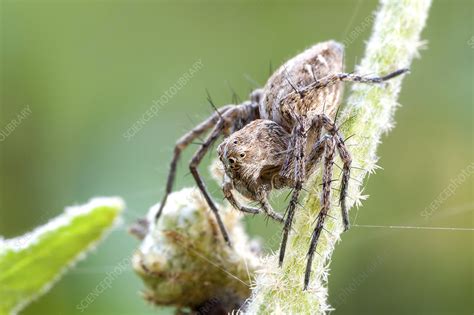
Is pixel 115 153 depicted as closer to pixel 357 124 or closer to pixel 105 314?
pixel 105 314

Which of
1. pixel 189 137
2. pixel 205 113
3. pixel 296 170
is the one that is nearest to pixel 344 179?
pixel 296 170

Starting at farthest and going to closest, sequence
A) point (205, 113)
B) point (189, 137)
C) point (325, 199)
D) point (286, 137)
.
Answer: point (205, 113) < point (189, 137) < point (286, 137) < point (325, 199)

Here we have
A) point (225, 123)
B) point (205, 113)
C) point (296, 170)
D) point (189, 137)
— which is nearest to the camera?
point (296, 170)

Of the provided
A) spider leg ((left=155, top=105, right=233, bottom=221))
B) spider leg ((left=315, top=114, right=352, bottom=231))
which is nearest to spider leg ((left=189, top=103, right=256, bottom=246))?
spider leg ((left=155, top=105, right=233, bottom=221))

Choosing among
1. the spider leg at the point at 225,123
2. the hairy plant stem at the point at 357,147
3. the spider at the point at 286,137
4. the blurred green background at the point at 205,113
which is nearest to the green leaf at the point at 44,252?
the hairy plant stem at the point at 357,147

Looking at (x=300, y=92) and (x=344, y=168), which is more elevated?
(x=300, y=92)

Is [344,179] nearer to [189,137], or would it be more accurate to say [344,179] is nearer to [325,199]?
[325,199]

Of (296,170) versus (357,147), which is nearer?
(357,147)
